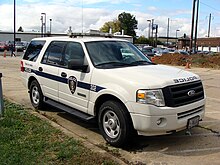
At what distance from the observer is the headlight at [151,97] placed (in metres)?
4.50

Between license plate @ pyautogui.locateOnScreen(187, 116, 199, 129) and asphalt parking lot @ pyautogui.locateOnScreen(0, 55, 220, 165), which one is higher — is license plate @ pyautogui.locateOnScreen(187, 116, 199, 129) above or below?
above

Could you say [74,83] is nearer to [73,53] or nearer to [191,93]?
[73,53]

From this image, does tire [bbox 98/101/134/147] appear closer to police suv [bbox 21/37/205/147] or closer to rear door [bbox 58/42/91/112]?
police suv [bbox 21/37/205/147]

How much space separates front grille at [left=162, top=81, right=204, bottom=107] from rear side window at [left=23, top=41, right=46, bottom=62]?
3.76 m

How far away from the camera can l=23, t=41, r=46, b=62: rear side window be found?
729 cm

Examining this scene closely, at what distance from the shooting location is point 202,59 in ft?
90.4

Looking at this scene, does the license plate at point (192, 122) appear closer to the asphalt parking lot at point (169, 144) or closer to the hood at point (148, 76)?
the asphalt parking lot at point (169, 144)

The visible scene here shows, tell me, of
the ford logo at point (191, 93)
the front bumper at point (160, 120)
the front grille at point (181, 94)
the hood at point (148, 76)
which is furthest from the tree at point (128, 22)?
the front bumper at point (160, 120)

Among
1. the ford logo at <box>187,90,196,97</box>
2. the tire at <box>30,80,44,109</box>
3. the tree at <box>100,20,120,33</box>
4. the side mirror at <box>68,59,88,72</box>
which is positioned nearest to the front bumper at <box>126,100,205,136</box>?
the ford logo at <box>187,90,196,97</box>

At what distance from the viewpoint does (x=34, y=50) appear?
7.55 metres

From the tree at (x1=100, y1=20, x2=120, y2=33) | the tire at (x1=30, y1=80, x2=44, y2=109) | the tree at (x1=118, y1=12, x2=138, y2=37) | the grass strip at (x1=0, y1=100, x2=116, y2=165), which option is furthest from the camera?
the tree at (x1=118, y1=12, x2=138, y2=37)

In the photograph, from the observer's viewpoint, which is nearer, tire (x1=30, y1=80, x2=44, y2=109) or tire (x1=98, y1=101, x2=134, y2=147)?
tire (x1=98, y1=101, x2=134, y2=147)

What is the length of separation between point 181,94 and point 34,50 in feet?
13.9

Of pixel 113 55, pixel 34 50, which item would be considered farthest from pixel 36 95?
pixel 113 55
